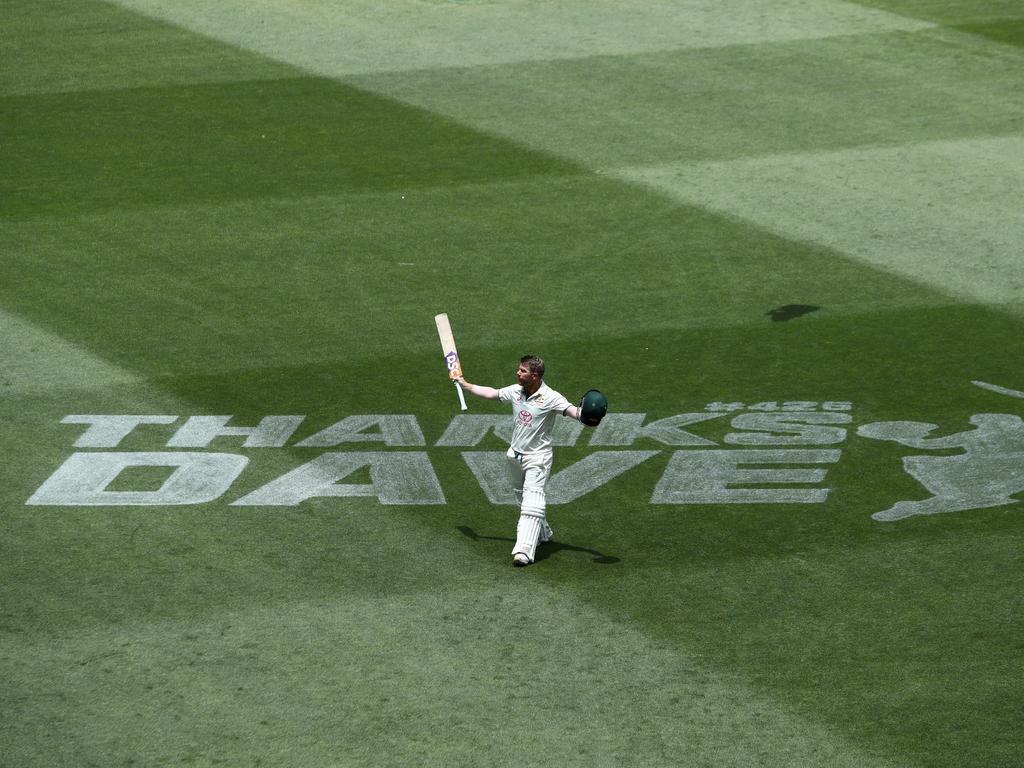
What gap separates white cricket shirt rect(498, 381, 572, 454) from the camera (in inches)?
573

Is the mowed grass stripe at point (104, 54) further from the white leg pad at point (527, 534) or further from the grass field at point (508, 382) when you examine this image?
the white leg pad at point (527, 534)

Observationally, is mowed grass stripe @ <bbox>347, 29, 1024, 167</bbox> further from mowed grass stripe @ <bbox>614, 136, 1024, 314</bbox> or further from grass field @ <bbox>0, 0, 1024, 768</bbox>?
mowed grass stripe @ <bbox>614, 136, 1024, 314</bbox>

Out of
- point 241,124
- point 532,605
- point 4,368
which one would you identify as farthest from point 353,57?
point 532,605

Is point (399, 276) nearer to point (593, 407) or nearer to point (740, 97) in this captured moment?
point (593, 407)

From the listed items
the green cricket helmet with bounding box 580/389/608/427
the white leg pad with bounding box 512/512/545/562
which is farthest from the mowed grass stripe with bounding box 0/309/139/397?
the green cricket helmet with bounding box 580/389/608/427

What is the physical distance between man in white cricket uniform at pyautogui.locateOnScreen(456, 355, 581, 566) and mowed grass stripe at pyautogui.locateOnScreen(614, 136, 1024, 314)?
896 cm

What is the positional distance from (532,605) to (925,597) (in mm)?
3187

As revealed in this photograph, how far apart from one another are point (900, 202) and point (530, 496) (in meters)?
12.8

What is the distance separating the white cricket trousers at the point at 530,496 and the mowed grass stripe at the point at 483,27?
1864 centimetres

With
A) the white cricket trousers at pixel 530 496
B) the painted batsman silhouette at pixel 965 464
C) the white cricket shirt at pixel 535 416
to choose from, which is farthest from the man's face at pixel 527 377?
the painted batsman silhouette at pixel 965 464

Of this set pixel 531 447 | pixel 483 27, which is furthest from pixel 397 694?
pixel 483 27

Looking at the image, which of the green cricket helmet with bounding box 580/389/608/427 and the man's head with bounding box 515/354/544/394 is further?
the man's head with bounding box 515/354/544/394

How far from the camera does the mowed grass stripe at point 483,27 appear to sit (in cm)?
3316

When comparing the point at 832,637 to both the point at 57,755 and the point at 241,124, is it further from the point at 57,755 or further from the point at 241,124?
the point at 241,124
